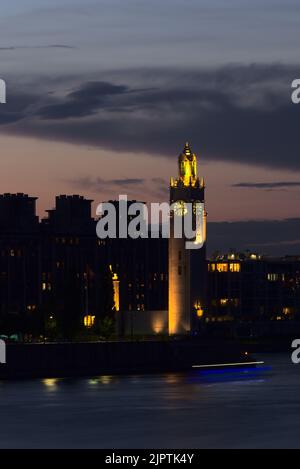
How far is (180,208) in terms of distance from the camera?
166625mm

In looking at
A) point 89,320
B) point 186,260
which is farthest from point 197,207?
point 89,320

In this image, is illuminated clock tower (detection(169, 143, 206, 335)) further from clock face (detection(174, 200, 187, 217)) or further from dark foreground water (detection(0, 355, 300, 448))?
dark foreground water (detection(0, 355, 300, 448))

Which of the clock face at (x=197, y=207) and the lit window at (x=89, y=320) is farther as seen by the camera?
the lit window at (x=89, y=320)

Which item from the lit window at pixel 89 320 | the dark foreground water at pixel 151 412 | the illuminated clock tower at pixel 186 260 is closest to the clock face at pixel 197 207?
the illuminated clock tower at pixel 186 260

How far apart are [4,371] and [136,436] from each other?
138ft

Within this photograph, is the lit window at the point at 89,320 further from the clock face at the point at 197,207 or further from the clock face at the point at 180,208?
the clock face at the point at 197,207

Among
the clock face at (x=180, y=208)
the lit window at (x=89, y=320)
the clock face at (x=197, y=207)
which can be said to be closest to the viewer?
the clock face at (x=180, y=208)

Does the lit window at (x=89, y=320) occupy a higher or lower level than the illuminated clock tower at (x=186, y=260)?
lower

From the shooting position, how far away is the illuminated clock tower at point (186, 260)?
16625 cm

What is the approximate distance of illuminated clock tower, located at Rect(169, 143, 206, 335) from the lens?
166m

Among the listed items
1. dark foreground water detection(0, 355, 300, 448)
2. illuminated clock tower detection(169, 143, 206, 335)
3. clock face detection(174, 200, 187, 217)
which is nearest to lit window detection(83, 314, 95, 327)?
illuminated clock tower detection(169, 143, 206, 335)

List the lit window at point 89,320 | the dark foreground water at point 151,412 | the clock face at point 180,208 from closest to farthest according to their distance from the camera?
the dark foreground water at point 151,412 → the clock face at point 180,208 → the lit window at point 89,320
